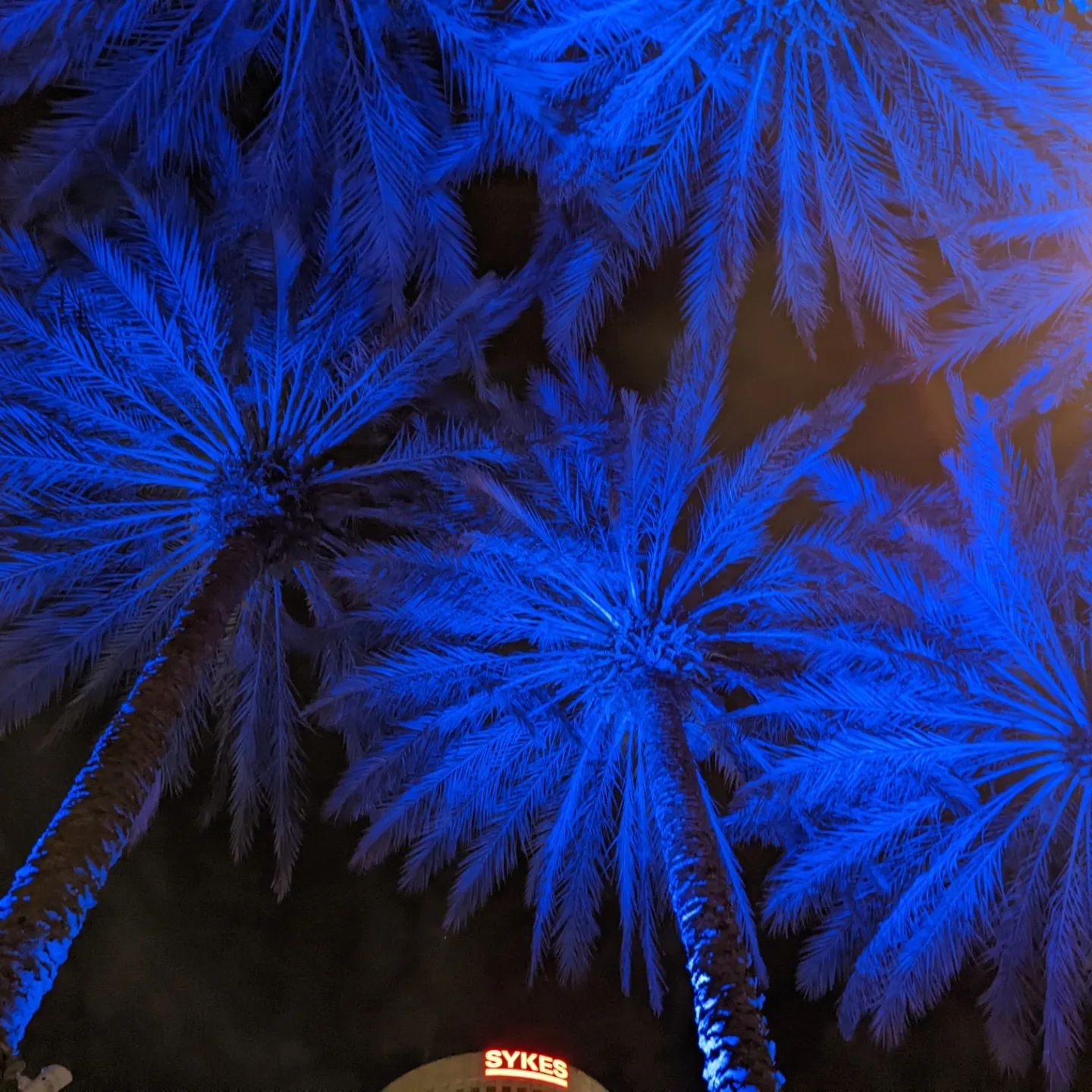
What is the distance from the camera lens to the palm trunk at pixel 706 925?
262 inches

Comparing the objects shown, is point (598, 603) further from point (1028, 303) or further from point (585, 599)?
point (1028, 303)

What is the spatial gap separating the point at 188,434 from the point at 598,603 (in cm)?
465

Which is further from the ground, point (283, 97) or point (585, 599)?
point (283, 97)

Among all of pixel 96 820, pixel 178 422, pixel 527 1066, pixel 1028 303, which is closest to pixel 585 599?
pixel 178 422

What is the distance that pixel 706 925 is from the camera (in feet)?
25.3

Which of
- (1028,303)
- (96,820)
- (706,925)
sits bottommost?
(706,925)

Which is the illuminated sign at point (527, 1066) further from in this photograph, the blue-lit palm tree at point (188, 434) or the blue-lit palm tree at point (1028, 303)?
the blue-lit palm tree at point (1028, 303)

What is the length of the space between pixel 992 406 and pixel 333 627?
7454mm

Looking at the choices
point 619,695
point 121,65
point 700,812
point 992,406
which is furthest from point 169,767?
point 992,406

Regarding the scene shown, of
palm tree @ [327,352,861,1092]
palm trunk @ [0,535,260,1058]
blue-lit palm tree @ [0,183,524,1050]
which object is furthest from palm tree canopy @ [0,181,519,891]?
palm trunk @ [0,535,260,1058]

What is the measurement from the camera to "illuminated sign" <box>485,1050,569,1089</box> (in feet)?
69.3

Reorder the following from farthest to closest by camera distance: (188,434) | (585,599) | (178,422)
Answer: (585,599) < (178,422) < (188,434)

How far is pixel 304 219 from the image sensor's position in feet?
32.0

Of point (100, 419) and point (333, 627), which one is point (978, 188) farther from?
point (100, 419)
